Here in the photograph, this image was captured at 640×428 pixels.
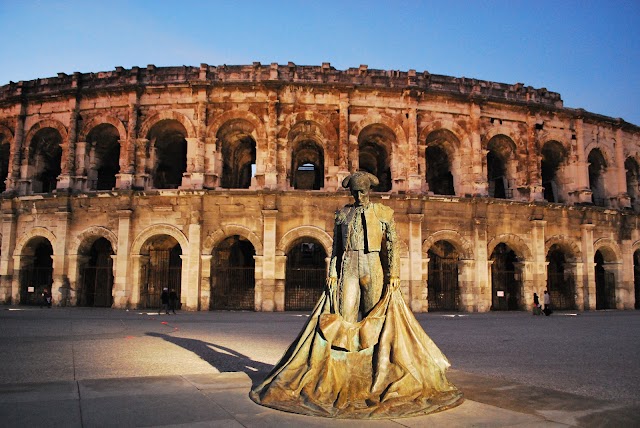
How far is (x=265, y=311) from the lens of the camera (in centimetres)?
1777

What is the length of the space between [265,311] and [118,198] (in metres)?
7.43

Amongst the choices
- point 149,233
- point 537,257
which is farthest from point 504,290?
point 149,233

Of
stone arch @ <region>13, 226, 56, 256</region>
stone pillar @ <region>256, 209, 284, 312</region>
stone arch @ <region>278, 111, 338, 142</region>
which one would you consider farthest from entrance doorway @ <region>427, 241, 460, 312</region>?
stone arch @ <region>13, 226, 56, 256</region>

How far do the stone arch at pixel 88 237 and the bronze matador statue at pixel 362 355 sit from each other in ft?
52.5

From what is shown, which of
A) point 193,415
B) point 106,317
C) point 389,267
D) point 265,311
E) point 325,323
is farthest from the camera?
point 265,311

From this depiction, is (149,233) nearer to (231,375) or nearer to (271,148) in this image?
(271,148)

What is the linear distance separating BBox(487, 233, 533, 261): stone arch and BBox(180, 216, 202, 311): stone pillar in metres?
11.6

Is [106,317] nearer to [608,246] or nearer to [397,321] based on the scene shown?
[397,321]

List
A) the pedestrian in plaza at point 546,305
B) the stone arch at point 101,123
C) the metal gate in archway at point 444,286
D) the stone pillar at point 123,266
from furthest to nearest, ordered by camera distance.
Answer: the metal gate in archway at point 444,286 < the stone arch at point 101,123 < the stone pillar at point 123,266 < the pedestrian in plaza at point 546,305

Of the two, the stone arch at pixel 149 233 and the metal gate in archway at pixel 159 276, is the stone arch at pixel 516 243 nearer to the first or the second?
the stone arch at pixel 149 233

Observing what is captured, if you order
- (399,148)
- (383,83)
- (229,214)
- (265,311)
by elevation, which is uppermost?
(383,83)

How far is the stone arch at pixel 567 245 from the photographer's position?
20484mm

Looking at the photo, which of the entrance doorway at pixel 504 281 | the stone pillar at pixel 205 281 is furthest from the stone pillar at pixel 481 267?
the stone pillar at pixel 205 281

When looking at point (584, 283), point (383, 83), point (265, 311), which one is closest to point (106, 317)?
point (265, 311)
